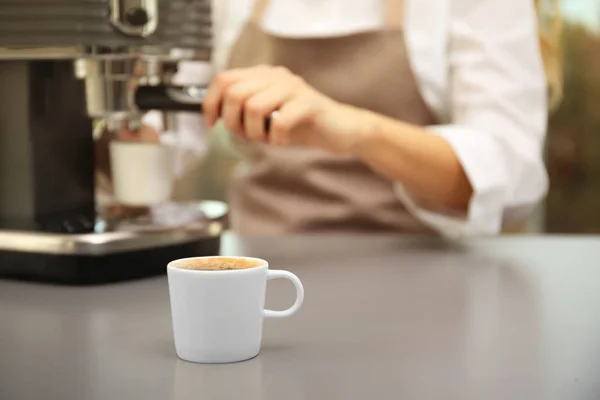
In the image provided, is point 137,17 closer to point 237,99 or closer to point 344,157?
point 237,99

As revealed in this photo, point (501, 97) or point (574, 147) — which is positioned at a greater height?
point (501, 97)

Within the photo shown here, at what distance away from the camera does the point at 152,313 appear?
732 millimetres

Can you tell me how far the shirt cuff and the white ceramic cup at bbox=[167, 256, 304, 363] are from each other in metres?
0.57

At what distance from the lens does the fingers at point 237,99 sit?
91 cm

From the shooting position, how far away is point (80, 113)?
36.5 inches

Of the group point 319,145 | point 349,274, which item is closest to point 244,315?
point 349,274

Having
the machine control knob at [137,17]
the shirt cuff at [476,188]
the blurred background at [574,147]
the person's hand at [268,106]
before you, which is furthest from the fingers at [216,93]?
the blurred background at [574,147]

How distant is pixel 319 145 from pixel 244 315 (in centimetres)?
46

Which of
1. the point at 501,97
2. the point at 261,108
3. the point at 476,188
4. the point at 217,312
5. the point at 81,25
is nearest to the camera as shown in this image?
the point at 217,312

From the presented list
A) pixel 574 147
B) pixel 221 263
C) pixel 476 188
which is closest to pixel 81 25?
pixel 221 263

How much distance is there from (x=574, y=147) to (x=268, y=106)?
4.77ft

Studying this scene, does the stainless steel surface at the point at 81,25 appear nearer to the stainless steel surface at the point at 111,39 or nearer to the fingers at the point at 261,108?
the stainless steel surface at the point at 111,39

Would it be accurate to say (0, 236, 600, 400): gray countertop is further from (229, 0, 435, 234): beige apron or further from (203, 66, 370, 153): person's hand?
(229, 0, 435, 234): beige apron

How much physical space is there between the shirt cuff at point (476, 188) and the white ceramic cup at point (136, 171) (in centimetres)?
35
